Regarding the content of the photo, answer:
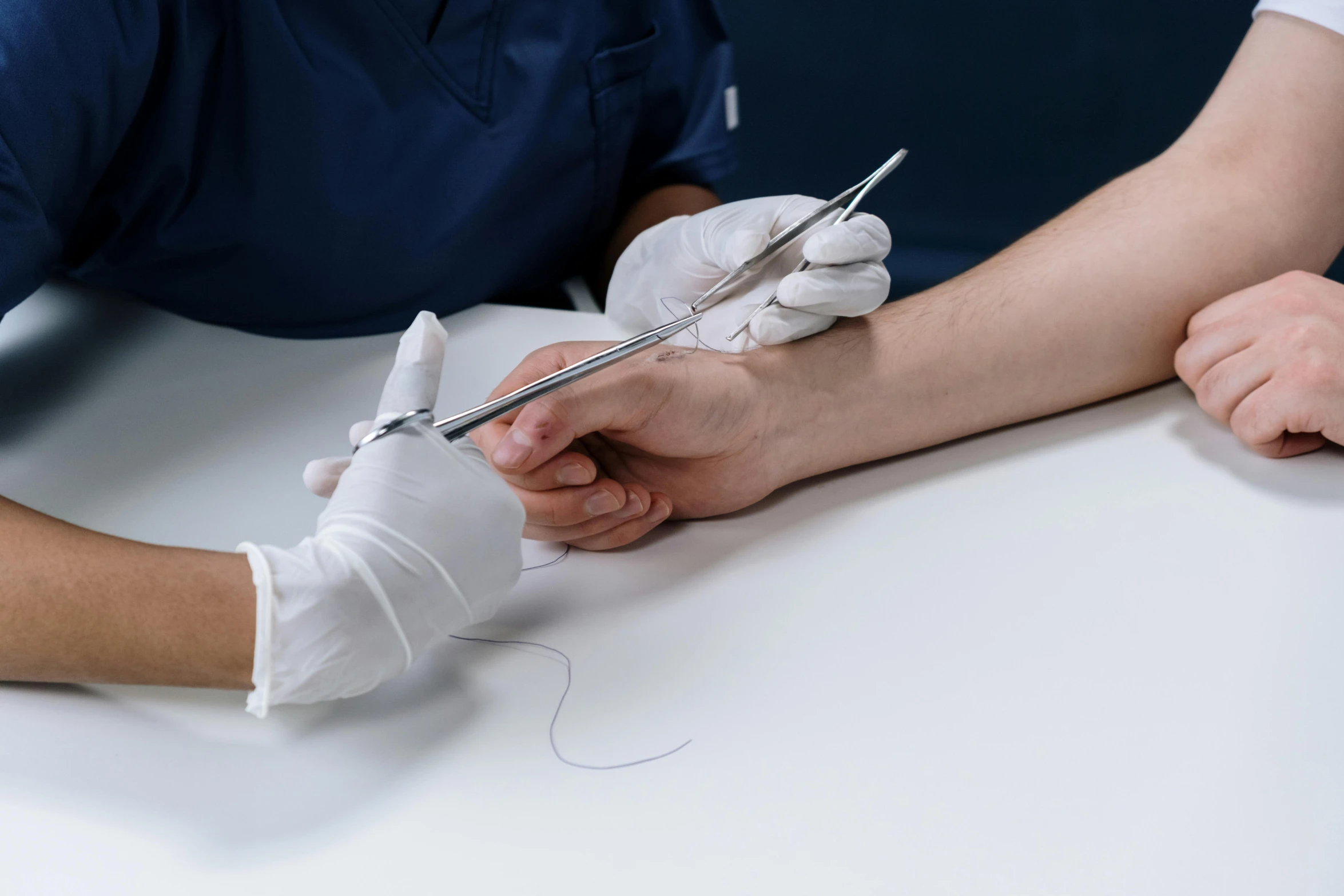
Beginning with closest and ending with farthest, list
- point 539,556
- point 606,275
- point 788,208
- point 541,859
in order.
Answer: point 541,859 → point 539,556 → point 788,208 → point 606,275

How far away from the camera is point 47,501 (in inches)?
28.5

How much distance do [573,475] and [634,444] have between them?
7 centimetres

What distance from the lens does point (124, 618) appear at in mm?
557

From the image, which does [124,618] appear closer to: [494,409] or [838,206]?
[494,409]

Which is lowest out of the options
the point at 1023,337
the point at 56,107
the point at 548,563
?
the point at 548,563

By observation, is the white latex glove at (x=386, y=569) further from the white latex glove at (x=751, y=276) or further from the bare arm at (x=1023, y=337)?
the white latex glove at (x=751, y=276)

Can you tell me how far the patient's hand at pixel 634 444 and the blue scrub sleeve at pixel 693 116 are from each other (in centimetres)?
52

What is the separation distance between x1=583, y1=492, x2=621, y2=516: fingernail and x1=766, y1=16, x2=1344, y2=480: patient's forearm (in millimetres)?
157

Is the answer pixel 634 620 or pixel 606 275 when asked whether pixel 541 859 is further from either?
pixel 606 275

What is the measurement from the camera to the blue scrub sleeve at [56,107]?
638mm

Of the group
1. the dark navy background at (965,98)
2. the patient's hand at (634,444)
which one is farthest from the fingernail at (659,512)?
the dark navy background at (965,98)

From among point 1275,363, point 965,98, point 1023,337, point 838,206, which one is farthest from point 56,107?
point 965,98

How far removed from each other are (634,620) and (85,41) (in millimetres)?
525

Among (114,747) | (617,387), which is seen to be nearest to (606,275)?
(617,387)
